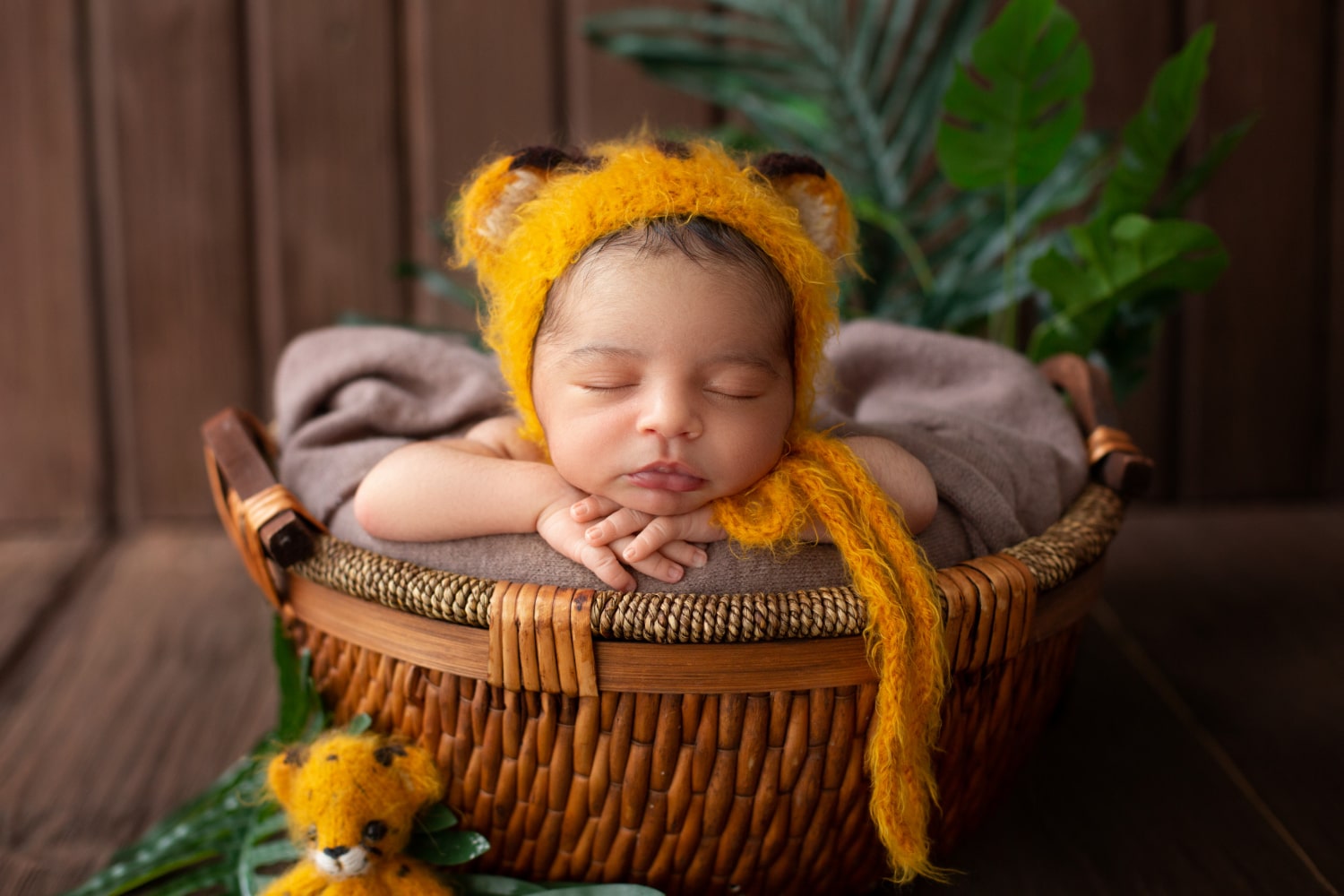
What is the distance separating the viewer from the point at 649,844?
73cm

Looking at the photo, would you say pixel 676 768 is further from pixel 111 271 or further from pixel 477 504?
pixel 111 271

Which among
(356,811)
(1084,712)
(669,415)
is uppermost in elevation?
(669,415)

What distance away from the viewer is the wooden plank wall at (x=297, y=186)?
149cm

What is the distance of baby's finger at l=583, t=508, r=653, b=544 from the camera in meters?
0.69

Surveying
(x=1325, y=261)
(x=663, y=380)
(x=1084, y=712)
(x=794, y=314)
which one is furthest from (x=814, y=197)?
(x=1325, y=261)

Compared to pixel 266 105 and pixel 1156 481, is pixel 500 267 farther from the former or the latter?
pixel 1156 481

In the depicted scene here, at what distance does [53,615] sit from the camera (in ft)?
4.38

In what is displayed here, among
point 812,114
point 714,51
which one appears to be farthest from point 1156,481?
point 714,51

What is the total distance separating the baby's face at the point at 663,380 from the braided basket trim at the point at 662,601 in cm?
8

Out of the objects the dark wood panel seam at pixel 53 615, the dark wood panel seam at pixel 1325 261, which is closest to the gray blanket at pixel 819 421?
the dark wood panel seam at pixel 53 615

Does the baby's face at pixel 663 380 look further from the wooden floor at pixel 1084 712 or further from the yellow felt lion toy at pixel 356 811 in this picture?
the wooden floor at pixel 1084 712

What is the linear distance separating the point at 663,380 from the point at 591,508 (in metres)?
0.10

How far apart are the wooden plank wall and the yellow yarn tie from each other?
944 mm

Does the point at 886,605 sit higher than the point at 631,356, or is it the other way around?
the point at 631,356
